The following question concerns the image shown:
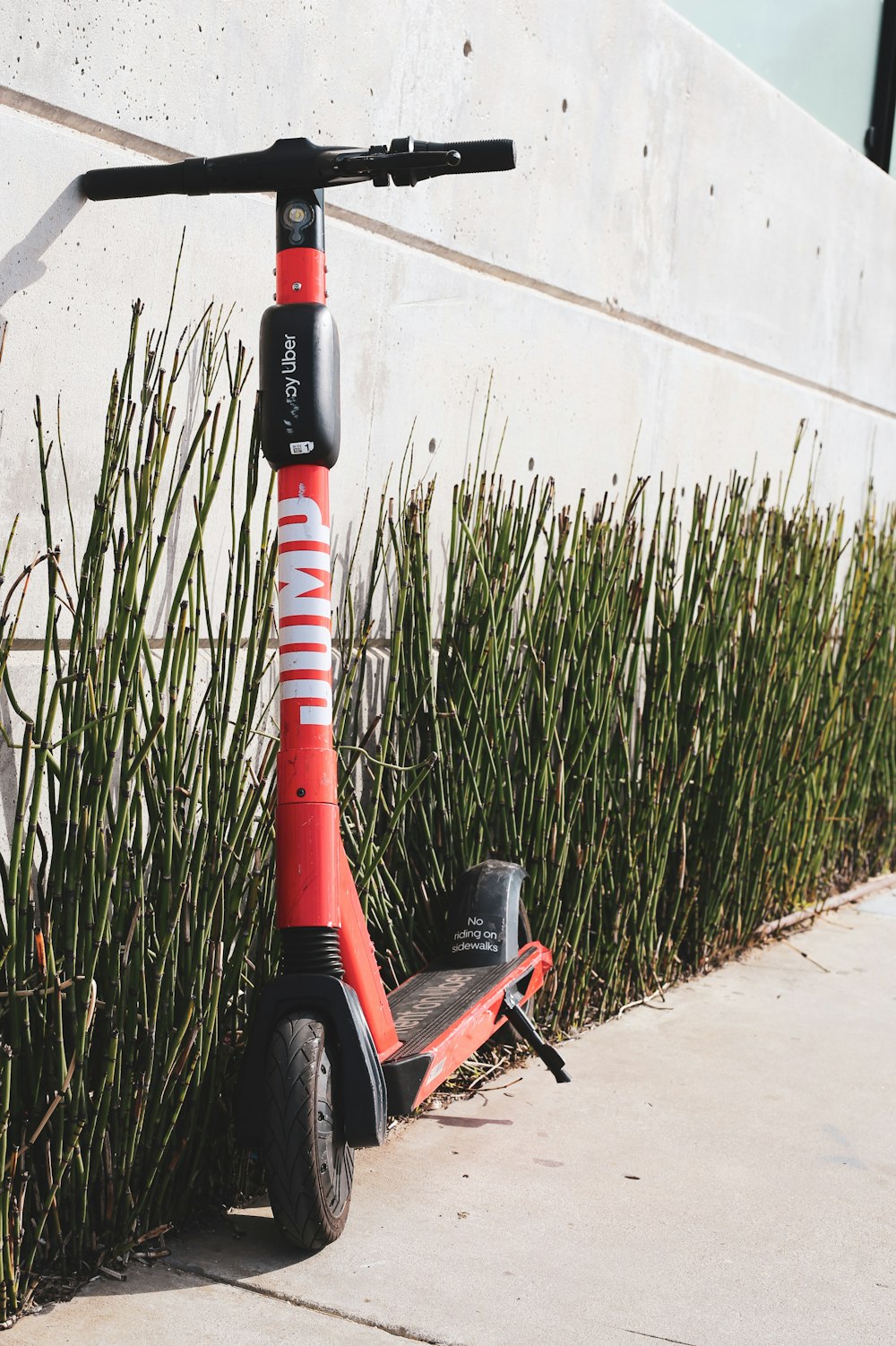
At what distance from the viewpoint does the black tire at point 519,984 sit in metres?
2.23

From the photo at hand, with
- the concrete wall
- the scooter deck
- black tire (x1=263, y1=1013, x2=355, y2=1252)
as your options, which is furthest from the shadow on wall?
the scooter deck

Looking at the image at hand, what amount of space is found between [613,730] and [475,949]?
633 millimetres

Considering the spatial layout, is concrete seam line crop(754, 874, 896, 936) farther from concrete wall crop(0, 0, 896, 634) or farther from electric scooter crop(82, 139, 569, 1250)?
electric scooter crop(82, 139, 569, 1250)

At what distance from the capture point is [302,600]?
5.33ft

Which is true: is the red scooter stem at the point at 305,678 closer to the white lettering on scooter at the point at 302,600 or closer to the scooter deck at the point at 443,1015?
the white lettering on scooter at the point at 302,600

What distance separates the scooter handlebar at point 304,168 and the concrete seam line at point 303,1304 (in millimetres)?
1143

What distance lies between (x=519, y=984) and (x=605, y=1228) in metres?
0.50

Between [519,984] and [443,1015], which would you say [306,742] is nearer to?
[443,1015]

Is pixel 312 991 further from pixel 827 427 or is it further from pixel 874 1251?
pixel 827 427

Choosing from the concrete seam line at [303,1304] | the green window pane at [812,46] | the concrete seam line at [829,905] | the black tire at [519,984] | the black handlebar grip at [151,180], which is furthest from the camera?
the green window pane at [812,46]

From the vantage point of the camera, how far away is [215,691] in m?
1.65

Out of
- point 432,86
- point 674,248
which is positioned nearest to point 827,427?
point 674,248

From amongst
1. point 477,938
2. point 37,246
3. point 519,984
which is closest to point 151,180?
point 37,246

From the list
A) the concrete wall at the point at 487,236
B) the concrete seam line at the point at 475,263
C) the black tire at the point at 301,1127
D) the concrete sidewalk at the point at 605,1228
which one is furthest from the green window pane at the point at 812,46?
the black tire at the point at 301,1127
